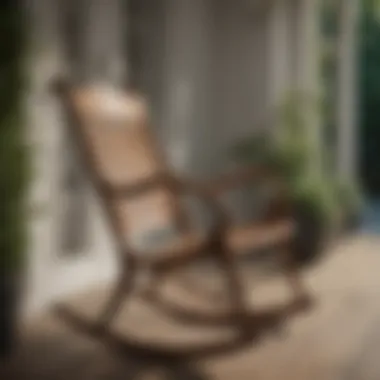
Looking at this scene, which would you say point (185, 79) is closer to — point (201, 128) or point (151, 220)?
point (201, 128)

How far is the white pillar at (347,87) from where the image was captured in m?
5.36

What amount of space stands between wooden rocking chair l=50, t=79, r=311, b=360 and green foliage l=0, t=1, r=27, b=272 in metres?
0.25

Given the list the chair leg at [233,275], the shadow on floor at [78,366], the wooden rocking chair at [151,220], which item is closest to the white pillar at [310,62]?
the wooden rocking chair at [151,220]

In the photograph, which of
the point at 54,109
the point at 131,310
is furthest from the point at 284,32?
the point at 131,310

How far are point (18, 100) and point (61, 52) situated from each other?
0.94 m

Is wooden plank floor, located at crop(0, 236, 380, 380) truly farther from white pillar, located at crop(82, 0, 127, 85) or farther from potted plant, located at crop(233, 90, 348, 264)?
white pillar, located at crop(82, 0, 127, 85)

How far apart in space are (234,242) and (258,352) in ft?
1.27

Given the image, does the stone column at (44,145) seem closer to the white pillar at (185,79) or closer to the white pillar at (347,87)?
the white pillar at (185,79)

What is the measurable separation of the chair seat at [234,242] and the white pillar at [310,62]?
5.65 ft

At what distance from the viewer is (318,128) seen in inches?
192

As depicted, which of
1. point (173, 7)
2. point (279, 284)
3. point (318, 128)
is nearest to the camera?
point (279, 284)

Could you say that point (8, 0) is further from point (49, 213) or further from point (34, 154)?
point (49, 213)

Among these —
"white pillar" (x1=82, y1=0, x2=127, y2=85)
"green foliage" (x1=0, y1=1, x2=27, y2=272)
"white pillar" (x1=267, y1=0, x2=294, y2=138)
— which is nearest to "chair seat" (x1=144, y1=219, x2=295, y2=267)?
"green foliage" (x1=0, y1=1, x2=27, y2=272)

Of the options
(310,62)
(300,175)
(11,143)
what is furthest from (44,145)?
(310,62)
